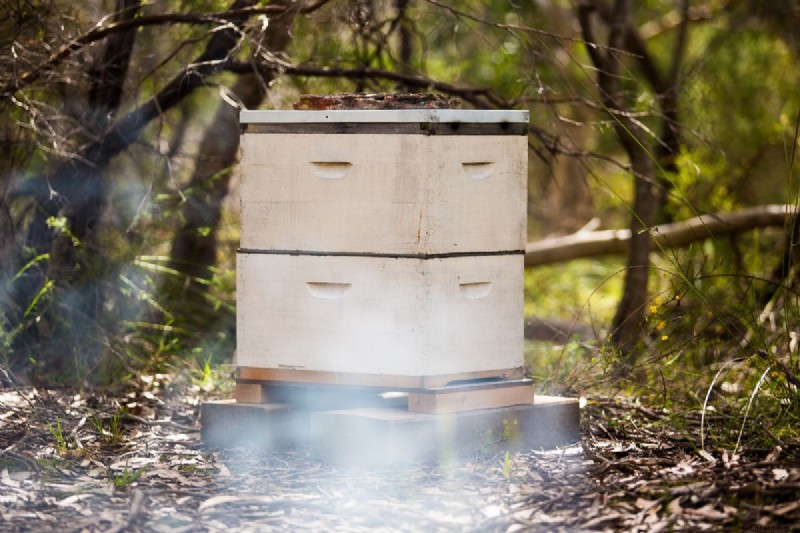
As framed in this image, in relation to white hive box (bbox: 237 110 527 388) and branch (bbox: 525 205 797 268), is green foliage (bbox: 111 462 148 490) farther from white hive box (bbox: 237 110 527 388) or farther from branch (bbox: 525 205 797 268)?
branch (bbox: 525 205 797 268)

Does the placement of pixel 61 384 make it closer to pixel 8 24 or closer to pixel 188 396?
pixel 188 396

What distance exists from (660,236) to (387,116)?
137 inches

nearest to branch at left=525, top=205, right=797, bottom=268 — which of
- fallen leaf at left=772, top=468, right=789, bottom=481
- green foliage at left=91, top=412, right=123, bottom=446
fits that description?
green foliage at left=91, top=412, right=123, bottom=446

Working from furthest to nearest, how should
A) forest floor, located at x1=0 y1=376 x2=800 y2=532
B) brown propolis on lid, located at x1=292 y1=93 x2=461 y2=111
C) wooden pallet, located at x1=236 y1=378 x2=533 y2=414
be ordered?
brown propolis on lid, located at x1=292 y1=93 x2=461 y2=111 < wooden pallet, located at x1=236 y1=378 x2=533 y2=414 < forest floor, located at x1=0 y1=376 x2=800 y2=532

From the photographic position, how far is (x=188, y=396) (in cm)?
446

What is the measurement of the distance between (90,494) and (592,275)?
6725 mm

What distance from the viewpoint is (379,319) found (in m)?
3.48

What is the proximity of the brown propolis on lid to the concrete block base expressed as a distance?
3.28 feet

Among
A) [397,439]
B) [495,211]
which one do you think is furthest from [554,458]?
[495,211]

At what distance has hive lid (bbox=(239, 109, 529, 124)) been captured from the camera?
134 inches

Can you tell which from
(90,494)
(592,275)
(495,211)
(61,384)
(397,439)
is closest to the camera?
(90,494)

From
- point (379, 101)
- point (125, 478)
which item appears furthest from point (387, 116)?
point (125, 478)

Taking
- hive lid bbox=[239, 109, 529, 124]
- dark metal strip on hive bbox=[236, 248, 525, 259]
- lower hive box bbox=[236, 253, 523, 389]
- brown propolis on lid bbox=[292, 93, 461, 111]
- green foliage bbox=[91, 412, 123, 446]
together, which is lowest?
green foliage bbox=[91, 412, 123, 446]

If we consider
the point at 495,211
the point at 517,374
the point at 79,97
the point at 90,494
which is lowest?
the point at 90,494
